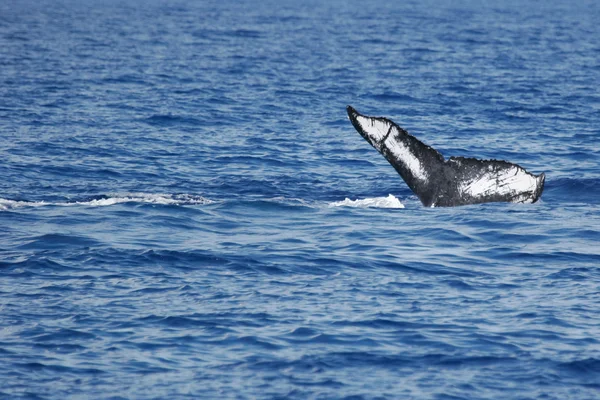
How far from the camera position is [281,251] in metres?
15.3

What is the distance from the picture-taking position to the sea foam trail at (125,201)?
60.1ft

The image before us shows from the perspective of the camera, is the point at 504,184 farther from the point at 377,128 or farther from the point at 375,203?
the point at 375,203

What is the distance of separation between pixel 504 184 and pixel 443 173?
3.60ft

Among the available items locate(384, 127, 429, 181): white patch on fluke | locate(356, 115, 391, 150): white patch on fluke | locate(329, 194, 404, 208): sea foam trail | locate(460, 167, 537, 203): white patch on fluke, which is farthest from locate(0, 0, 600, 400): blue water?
locate(356, 115, 391, 150): white patch on fluke

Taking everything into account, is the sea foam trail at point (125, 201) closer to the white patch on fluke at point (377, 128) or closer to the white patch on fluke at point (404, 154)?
the white patch on fluke at point (377, 128)

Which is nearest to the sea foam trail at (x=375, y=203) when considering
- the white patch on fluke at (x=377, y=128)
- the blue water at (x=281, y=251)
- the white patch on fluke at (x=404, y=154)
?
the blue water at (x=281, y=251)

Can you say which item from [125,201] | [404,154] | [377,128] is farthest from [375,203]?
[125,201]

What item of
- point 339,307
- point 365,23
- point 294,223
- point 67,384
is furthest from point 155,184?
point 365,23

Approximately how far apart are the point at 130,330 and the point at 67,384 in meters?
1.51

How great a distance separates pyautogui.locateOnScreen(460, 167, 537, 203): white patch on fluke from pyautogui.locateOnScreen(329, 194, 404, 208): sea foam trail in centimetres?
154

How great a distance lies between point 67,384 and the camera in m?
10.6

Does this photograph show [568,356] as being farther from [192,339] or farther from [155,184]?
[155,184]

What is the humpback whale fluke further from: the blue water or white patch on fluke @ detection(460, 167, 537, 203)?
the blue water

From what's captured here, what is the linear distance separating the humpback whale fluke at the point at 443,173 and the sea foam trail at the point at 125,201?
143 inches
